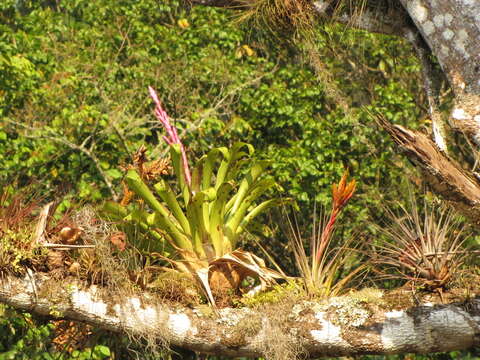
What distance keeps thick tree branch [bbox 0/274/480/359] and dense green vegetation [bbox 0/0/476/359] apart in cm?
307

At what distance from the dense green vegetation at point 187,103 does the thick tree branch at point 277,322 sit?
3.07 m

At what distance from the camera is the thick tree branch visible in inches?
166

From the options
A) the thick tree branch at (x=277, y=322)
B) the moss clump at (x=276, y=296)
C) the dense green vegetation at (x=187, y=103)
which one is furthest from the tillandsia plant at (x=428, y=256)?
the dense green vegetation at (x=187, y=103)

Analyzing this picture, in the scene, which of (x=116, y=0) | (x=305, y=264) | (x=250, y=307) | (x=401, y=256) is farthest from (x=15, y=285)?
(x=116, y=0)

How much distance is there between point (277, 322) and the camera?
4402mm

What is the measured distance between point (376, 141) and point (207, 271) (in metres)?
4.37

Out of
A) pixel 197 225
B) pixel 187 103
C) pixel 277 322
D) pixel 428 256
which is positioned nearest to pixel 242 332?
pixel 277 322

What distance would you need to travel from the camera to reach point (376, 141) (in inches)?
339

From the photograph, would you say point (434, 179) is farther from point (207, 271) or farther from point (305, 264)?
point (207, 271)

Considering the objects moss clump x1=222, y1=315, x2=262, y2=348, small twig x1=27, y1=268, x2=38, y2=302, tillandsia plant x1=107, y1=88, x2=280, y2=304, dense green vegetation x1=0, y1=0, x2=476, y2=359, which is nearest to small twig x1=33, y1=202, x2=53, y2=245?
small twig x1=27, y1=268, x2=38, y2=302

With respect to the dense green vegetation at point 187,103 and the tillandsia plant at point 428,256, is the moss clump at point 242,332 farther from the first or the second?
the dense green vegetation at point 187,103

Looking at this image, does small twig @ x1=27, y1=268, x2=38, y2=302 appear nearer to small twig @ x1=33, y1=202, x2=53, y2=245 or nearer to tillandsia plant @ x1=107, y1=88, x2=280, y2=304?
small twig @ x1=33, y1=202, x2=53, y2=245

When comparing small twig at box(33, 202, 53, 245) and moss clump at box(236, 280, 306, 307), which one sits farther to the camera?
moss clump at box(236, 280, 306, 307)

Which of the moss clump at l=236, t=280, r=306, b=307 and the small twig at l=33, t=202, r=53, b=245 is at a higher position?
the small twig at l=33, t=202, r=53, b=245
